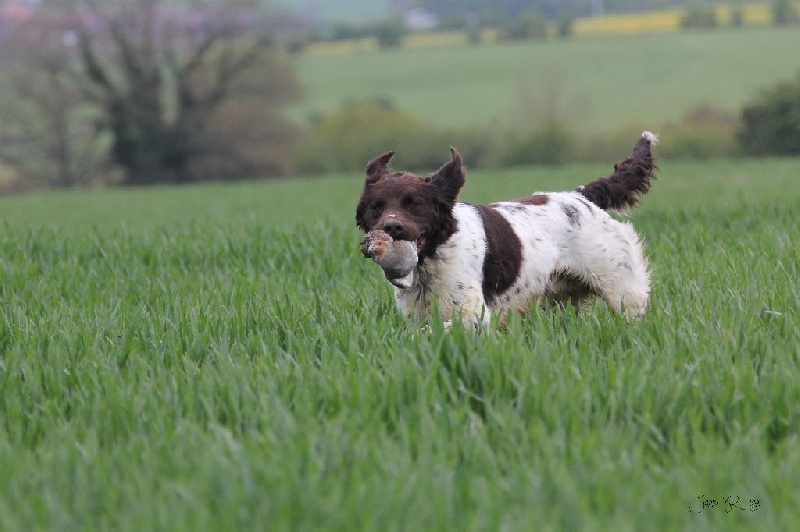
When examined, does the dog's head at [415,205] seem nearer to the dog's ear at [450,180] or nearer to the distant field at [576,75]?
the dog's ear at [450,180]

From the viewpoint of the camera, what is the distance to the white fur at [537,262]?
15.7 feet

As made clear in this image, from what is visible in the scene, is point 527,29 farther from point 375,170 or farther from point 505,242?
point 375,170

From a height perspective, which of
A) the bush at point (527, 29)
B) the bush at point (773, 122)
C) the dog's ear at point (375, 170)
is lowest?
A: the bush at point (773, 122)

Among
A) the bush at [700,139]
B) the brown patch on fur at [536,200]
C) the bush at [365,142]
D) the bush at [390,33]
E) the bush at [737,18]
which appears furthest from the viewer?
the bush at [390,33]

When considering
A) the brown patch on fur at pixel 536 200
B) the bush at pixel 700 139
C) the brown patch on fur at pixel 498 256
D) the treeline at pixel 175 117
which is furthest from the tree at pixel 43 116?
the brown patch on fur at pixel 498 256

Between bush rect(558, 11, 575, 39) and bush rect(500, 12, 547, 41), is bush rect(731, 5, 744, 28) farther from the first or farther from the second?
bush rect(500, 12, 547, 41)

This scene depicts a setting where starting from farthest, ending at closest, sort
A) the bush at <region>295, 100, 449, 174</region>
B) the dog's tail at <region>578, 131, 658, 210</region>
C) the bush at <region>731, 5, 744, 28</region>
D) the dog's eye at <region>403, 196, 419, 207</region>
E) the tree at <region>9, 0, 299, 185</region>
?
the bush at <region>731, 5, 744, 28</region>
the bush at <region>295, 100, 449, 174</region>
the tree at <region>9, 0, 299, 185</region>
the dog's tail at <region>578, 131, 658, 210</region>
the dog's eye at <region>403, 196, 419, 207</region>

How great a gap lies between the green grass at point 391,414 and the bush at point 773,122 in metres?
28.8

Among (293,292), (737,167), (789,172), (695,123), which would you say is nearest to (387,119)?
(695,123)

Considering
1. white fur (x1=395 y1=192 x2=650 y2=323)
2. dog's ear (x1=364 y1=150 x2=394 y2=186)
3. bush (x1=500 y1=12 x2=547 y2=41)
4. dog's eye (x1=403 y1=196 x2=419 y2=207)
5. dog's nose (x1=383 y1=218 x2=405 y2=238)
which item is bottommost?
bush (x1=500 y1=12 x2=547 y2=41)

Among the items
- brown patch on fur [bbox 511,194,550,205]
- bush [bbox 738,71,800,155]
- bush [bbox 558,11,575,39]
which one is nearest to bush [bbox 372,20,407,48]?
bush [bbox 558,11,575,39]

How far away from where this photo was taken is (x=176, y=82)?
43625mm

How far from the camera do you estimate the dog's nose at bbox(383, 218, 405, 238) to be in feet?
14.5

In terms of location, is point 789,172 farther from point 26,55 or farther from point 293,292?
point 26,55
